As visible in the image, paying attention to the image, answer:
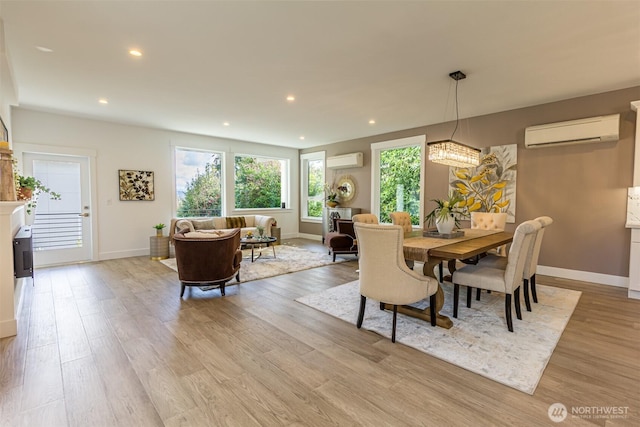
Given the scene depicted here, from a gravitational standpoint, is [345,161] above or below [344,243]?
above

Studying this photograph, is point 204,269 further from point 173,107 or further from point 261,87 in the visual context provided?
point 173,107

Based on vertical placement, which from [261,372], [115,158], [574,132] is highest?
[574,132]

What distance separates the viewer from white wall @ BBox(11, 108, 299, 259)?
5250 mm

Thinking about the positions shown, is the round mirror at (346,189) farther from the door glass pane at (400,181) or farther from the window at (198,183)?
the window at (198,183)

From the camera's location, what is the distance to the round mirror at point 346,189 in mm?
7540

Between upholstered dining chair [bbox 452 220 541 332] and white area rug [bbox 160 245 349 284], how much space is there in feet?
9.11

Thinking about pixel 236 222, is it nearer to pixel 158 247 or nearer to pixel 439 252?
pixel 158 247

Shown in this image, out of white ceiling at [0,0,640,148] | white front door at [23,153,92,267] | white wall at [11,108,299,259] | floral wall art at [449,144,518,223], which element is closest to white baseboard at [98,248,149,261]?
white wall at [11,108,299,259]

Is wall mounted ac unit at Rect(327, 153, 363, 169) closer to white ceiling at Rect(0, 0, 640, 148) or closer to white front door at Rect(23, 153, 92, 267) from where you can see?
white ceiling at Rect(0, 0, 640, 148)

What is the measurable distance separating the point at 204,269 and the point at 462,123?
5.02 m

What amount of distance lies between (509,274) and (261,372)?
90.8 inches

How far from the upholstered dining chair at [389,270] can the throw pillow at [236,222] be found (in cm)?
500

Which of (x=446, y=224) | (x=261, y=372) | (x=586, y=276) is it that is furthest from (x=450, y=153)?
(x=261, y=372)

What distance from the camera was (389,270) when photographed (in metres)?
2.60
